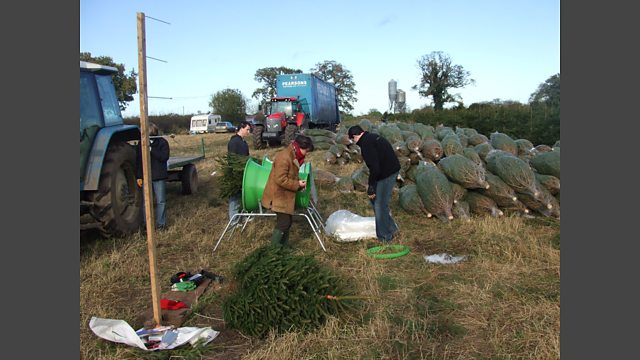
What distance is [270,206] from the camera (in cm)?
482

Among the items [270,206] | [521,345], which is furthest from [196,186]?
[521,345]

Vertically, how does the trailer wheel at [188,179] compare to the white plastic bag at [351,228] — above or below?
above

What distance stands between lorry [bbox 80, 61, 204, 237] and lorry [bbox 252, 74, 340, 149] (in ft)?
33.9

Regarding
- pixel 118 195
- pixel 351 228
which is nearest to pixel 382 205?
pixel 351 228

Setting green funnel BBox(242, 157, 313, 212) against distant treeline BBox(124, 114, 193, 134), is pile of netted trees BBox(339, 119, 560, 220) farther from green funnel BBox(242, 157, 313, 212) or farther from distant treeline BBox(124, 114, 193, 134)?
distant treeline BBox(124, 114, 193, 134)

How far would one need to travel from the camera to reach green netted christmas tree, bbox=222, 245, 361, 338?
316cm

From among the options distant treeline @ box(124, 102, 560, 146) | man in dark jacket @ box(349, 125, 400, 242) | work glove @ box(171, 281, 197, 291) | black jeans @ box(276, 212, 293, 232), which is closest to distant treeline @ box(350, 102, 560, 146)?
distant treeline @ box(124, 102, 560, 146)

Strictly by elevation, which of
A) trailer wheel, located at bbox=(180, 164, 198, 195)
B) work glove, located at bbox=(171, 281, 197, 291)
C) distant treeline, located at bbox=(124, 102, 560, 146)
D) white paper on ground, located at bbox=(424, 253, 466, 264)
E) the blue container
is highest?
the blue container

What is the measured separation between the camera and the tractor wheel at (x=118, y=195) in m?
5.03

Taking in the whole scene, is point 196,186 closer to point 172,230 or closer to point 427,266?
point 172,230

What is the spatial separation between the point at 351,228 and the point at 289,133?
11040mm

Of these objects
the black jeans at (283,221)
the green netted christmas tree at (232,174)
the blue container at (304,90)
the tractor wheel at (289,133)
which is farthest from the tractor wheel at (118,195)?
the blue container at (304,90)

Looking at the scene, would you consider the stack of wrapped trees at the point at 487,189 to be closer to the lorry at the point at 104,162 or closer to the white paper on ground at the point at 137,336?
the lorry at the point at 104,162

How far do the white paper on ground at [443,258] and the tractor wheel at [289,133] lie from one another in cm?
1182
